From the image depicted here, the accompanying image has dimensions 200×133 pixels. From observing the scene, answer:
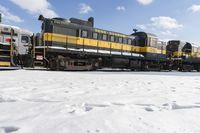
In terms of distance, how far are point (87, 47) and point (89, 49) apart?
0.72 feet

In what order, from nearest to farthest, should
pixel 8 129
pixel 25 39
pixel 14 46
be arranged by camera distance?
pixel 8 129 → pixel 14 46 → pixel 25 39

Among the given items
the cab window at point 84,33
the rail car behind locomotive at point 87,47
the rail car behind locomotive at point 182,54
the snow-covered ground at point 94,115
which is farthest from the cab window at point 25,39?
the rail car behind locomotive at point 182,54

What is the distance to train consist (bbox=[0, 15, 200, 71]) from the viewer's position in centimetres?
1470

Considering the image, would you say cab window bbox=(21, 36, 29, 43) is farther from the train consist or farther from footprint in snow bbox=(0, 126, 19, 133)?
footprint in snow bbox=(0, 126, 19, 133)

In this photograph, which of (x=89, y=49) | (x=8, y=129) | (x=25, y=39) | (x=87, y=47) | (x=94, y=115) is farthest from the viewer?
(x=89, y=49)

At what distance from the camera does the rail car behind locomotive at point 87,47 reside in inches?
581

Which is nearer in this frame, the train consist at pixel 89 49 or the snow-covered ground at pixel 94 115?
the snow-covered ground at pixel 94 115

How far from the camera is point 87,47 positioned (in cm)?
1692

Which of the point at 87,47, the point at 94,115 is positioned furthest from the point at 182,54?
the point at 94,115

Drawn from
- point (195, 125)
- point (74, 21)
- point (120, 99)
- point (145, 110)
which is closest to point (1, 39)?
point (74, 21)

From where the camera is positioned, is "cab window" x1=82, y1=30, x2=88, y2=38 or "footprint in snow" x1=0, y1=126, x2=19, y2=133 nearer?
"footprint in snow" x1=0, y1=126, x2=19, y2=133

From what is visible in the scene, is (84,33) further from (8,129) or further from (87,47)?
(8,129)

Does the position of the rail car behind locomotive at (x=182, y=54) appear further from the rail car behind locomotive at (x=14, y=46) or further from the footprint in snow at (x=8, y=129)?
the footprint in snow at (x=8, y=129)

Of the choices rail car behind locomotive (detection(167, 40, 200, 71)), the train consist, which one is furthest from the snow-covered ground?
rail car behind locomotive (detection(167, 40, 200, 71))
